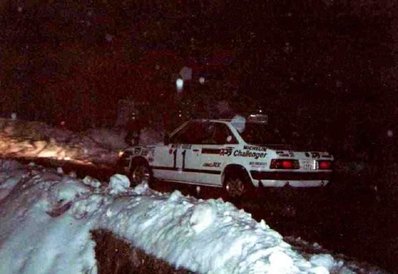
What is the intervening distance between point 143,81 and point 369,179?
10.3 m

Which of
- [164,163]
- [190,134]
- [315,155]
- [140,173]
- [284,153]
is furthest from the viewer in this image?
[140,173]

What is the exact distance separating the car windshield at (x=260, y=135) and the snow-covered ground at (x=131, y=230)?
10.7ft

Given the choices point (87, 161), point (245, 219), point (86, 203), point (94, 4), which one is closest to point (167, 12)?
point (94, 4)

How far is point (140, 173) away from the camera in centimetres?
1216

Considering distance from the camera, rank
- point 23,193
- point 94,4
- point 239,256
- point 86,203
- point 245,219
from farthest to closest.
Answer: point 94,4
point 23,193
point 86,203
point 245,219
point 239,256

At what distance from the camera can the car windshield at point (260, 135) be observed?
962 cm

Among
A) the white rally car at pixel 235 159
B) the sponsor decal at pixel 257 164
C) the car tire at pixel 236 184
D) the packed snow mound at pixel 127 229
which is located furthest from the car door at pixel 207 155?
the packed snow mound at pixel 127 229

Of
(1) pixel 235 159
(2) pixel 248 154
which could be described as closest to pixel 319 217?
(2) pixel 248 154

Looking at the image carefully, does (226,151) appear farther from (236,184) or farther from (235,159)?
(236,184)

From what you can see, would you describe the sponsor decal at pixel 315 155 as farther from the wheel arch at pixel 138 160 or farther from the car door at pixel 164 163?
the wheel arch at pixel 138 160

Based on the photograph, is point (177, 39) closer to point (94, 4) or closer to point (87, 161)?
point (94, 4)

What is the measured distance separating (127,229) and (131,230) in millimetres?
91

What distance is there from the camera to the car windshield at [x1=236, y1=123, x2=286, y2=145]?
379 inches

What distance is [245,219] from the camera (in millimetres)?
4250
